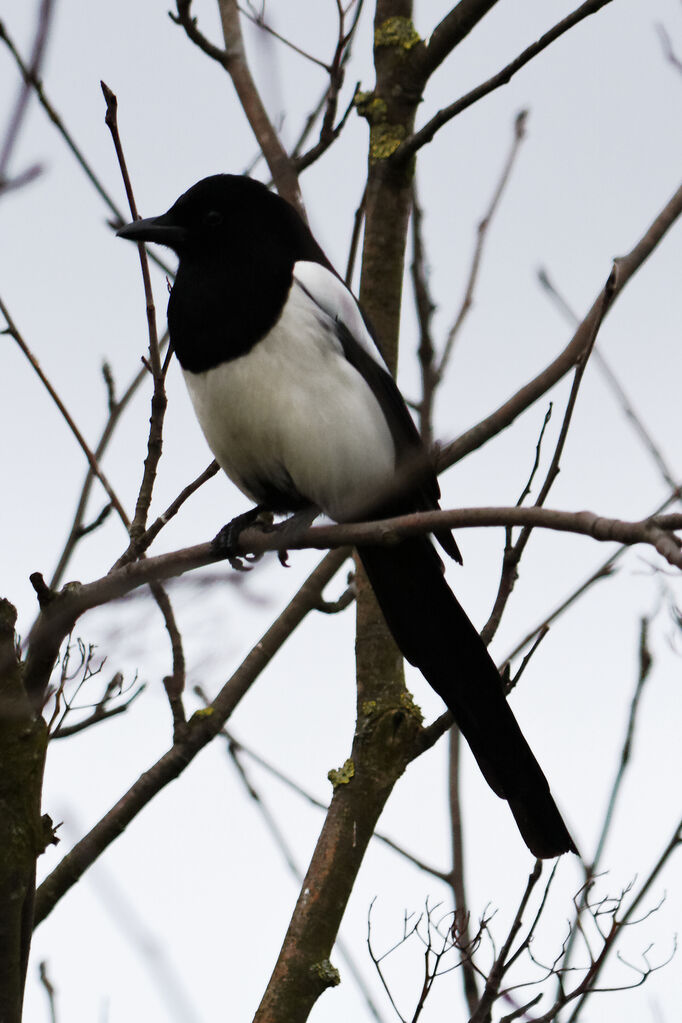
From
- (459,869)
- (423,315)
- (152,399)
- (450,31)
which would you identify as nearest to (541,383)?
(423,315)

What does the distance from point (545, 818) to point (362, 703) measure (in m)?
0.46

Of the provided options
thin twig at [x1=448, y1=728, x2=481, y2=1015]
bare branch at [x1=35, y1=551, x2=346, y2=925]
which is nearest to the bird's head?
bare branch at [x1=35, y1=551, x2=346, y2=925]

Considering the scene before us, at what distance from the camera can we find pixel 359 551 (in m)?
2.84

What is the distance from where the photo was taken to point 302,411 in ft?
8.41

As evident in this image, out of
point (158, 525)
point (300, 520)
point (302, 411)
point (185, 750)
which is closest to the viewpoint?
point (158, 525)

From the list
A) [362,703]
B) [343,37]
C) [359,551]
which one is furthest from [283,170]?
[362,703]

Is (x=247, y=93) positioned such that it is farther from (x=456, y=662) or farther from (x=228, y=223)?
(x=456, y=662)

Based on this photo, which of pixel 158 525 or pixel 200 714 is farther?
pixel 200 714

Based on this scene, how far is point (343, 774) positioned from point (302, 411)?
0.76 metres

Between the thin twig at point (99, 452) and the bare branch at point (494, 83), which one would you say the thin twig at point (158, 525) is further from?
the bare branch at point (494, 83)

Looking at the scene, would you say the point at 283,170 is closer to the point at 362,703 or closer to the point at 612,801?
the point at 362,703

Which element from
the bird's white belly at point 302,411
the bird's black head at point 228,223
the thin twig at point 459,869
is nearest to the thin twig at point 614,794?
the thin twig at point 459,869

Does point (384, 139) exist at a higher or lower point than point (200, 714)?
higher

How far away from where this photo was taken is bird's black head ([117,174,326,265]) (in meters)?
2.84
